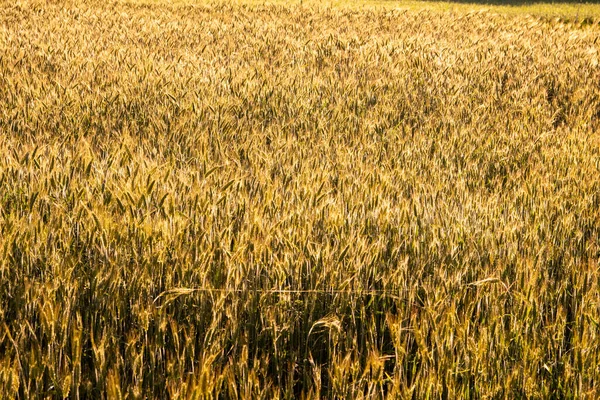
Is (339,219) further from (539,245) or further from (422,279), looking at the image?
(539,245)

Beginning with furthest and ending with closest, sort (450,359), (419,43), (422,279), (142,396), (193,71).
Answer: (419,43) < (193,71) < (422,279) < (450,359) < (142,396)

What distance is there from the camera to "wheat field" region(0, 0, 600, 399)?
1429 mm

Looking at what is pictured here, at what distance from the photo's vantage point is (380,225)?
6.63 ft

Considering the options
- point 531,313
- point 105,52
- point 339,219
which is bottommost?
point 531,313

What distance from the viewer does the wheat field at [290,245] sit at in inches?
56.2

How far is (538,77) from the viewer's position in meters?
5.34

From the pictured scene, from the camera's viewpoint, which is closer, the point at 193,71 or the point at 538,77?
the point at 193,71

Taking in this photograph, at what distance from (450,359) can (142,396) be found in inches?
25.2

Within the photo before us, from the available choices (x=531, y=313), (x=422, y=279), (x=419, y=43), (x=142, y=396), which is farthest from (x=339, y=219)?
(x=419, y=43)

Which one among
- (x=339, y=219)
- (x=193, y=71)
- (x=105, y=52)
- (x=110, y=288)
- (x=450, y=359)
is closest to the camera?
(x=450, y=359)

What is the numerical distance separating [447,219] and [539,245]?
290mm

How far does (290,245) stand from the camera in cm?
178

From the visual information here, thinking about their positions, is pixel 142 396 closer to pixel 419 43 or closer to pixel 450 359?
pixel 450 359

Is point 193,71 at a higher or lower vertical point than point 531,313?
higher
